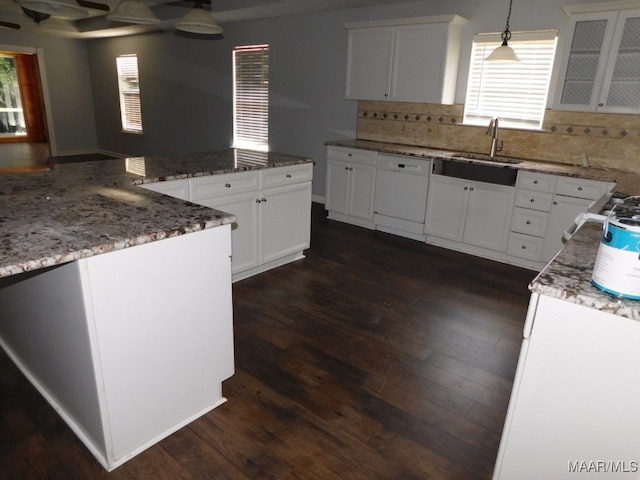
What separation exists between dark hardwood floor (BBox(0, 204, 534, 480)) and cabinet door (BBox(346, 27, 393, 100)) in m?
2.38

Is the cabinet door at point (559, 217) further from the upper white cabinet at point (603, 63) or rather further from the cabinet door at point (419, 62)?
the cabinet door at point (419, 62)

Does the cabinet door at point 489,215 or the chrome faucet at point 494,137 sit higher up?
the chrome faucet at point 494,137

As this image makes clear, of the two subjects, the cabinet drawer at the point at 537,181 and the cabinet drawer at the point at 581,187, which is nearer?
the cabinet drawer at the point at 581,187

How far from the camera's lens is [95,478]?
1640 millimetres

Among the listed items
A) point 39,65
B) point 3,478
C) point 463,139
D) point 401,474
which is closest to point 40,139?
point 39,65

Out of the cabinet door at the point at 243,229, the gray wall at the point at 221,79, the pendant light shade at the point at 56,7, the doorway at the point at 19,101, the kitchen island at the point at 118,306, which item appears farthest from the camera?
the doorway at the point at 19,101

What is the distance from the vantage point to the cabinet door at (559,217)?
11.7ft

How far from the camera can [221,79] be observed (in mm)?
6719

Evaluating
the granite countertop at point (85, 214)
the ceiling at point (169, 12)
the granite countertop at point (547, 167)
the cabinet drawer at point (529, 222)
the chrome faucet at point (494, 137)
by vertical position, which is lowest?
the cabinet drawer at point (529, 222)

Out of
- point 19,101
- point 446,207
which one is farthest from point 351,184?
point 19,101

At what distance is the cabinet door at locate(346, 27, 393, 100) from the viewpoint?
4.64 meters

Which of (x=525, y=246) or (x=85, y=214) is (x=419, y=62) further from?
(x=85, y=214)

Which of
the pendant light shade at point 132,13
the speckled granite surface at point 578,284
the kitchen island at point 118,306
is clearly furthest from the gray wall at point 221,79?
the kitchen island at point 118,306

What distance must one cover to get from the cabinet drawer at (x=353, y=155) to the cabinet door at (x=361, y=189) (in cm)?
7
